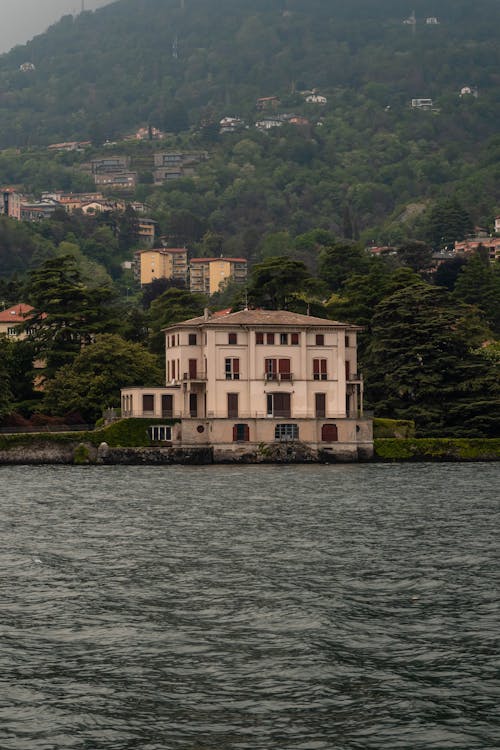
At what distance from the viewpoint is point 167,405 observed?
327ft

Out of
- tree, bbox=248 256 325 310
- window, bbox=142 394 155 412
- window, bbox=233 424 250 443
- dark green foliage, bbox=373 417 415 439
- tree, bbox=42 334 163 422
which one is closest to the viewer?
window, bbox=233 424 250 443

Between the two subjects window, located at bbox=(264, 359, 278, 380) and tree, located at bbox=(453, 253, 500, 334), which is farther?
tree, located at bbox=(453, 253, 500, 334)

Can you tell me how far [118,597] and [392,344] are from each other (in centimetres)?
7343

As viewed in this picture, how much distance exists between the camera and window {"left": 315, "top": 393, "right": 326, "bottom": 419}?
99188 millimetres

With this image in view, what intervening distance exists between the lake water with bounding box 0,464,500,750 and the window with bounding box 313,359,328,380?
4231cm

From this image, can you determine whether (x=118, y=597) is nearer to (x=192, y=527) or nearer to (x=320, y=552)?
(x=320, y=552)

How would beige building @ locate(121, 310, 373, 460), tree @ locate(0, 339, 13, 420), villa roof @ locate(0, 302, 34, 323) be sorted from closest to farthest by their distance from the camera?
beige building @ locate(121, 310, 373, 460) → tree @ locate(0, 339, 13, 420) → villa roof @ locate(0, 302, 34, 323)

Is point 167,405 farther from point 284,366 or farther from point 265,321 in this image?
point 265,321

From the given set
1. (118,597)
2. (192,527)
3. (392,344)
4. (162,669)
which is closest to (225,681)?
(162,669)

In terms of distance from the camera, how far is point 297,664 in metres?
27.3

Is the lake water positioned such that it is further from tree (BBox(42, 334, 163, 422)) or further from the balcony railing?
tree (BBox(42, 334, 163, 422))

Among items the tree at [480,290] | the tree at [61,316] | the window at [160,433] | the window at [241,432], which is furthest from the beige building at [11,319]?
the tree at [480,290]

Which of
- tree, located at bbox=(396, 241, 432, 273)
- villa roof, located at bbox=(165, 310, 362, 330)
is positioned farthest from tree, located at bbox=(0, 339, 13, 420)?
tree, located at bbox=(396, 241, 432, 273)

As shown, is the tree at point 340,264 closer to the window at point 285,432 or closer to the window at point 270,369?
the window at point 270,369
